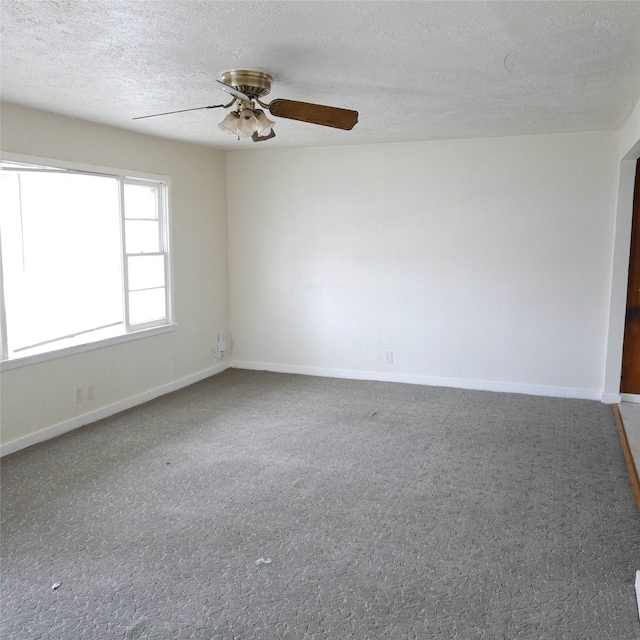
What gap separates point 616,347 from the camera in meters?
5.01

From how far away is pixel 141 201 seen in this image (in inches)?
201

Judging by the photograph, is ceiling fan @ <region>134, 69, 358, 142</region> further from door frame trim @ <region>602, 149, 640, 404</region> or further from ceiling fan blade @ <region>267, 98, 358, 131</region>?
door frame trim @ <region>602, 149, 640, 404</region>

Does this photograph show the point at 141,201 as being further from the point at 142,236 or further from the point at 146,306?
the point at 146,306

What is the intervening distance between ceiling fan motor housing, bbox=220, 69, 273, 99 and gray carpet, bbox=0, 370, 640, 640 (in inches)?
88.3

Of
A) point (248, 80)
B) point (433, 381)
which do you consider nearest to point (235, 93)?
point (248, 80)

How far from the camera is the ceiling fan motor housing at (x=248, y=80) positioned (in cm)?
302

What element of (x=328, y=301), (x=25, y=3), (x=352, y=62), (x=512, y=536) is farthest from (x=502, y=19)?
(x=328, y=301)

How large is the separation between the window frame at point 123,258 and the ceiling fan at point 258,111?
1695 mm

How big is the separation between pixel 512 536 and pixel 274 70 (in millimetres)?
2643

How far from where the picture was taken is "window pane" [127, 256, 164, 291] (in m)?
5.01

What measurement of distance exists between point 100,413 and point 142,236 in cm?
158

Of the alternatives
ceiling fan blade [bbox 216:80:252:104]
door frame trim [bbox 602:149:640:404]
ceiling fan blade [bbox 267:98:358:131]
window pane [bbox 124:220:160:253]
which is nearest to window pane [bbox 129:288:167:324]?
window pane [bbox 124:220:160:253]

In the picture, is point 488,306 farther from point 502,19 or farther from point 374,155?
point 502,19

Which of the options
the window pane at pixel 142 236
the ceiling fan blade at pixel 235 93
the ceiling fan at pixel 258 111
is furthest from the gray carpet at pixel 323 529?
the ceiling fan blade at pixel 235 93
